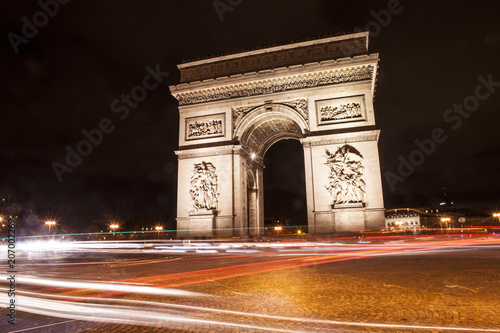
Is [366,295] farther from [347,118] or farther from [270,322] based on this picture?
[347,118]

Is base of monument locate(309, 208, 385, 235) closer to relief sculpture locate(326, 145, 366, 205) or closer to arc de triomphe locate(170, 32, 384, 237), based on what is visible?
arc de triomphe locate(170, 32, 384, 237)

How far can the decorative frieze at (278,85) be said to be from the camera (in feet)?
65.8

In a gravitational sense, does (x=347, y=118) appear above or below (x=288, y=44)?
below

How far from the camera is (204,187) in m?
21.4

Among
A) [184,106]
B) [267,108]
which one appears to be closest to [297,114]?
[267,108]

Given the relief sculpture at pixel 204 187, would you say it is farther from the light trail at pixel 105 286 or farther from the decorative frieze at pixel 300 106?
the light trail at pixel 105 286

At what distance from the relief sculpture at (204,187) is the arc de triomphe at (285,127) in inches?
2.6

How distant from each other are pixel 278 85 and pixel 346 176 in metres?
7.70

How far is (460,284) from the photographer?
471 centimetres

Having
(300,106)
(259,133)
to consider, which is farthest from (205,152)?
(300,106)

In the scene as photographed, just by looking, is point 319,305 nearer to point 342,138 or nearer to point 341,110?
point 342,138

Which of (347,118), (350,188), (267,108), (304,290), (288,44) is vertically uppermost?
(288,44)

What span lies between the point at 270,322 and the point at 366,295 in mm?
1713

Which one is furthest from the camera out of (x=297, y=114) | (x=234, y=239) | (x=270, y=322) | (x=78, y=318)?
(x=297, y=114)
